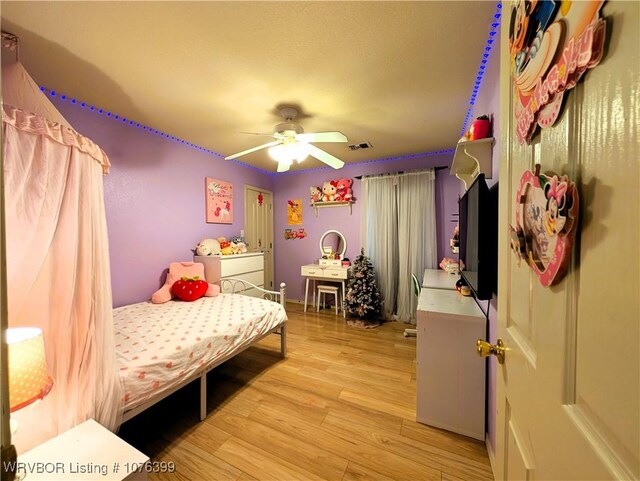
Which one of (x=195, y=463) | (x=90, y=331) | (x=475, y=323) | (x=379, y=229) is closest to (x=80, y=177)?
(x=90, y=331)

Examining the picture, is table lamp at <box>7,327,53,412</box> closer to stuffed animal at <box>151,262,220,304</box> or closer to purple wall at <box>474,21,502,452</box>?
stuffed animal at <box>151,262,220,304</box>

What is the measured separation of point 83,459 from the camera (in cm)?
98

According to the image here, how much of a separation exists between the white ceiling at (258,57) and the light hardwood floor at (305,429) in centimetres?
253

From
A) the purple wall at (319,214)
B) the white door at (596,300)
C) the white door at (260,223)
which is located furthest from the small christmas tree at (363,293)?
the white door at (596,300)

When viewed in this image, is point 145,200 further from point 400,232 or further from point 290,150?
point 400,232

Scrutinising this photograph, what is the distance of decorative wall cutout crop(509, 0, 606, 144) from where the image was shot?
37 cm

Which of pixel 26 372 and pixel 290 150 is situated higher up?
pixel 290 150

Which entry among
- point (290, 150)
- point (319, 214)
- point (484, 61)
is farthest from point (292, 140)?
point (319, 214)

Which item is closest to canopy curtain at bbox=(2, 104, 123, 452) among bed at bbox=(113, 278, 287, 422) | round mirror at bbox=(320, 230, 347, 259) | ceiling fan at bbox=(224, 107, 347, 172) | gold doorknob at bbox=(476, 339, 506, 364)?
bed at bbox=(113, 278, 287, 422)

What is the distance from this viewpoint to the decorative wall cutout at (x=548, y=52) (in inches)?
14.4

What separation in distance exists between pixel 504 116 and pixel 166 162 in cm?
334

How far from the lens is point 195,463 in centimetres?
Result: 145

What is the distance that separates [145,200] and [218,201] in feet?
3.37

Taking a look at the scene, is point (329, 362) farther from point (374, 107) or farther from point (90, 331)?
point (374, 107)
